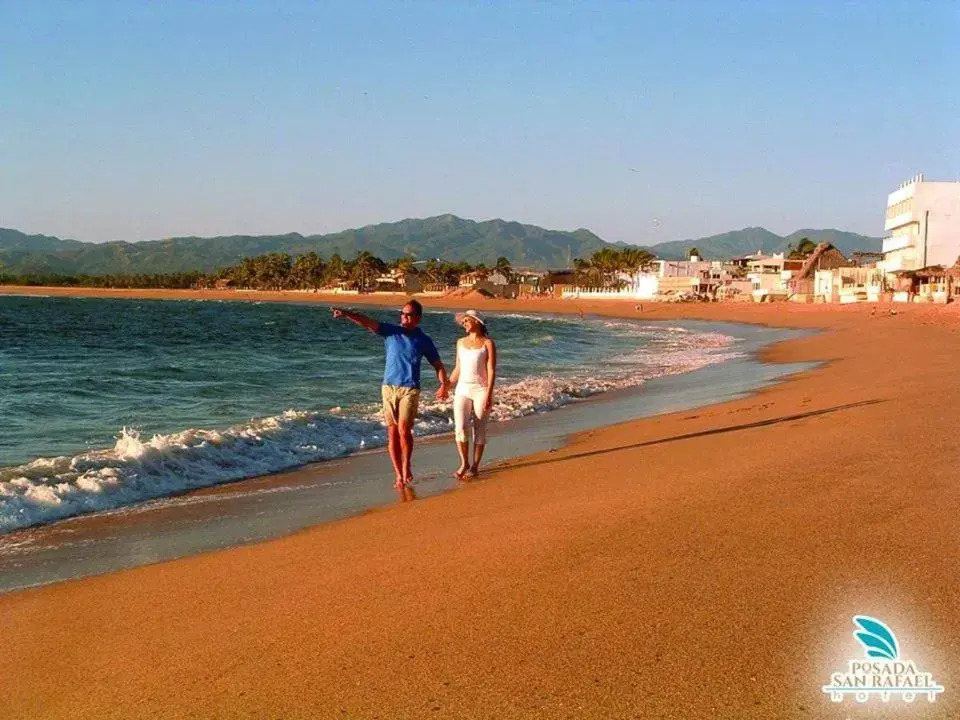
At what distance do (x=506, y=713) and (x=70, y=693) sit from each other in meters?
1.87

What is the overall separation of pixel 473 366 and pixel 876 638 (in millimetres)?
5521

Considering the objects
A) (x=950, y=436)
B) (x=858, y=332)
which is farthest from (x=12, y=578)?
(x=858, y=332)

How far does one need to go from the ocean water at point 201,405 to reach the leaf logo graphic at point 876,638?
6.66m

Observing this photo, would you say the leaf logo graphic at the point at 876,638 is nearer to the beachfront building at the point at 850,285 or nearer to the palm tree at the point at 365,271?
the beachfront building at the point at 850,285

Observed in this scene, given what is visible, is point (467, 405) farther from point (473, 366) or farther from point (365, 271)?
point (365, 271)

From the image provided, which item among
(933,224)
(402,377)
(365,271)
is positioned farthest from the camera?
(365,271)

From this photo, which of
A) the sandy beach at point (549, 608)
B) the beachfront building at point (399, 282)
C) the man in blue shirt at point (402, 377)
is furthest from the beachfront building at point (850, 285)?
the beachfront building at point (399, 282)

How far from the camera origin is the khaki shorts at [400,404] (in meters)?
8.45

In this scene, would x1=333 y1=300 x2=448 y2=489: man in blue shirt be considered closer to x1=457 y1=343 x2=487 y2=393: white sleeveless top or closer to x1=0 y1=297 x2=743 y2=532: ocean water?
x1=457 y1=343 x2=487 y2=393: white sleeveless top

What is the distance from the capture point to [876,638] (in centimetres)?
369

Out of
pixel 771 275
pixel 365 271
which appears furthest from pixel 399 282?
pixel 771 275

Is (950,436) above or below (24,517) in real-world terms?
above

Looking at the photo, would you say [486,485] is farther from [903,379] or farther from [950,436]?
[903,379]

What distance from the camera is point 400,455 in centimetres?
863
